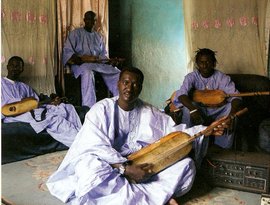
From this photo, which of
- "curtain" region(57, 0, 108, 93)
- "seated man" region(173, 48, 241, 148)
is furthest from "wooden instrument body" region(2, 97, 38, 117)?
"seated man" region(173, 48, 241, 148)

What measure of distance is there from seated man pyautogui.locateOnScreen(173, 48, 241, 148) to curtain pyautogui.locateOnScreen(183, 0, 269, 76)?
948 millimetres

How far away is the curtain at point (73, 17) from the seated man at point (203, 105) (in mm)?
1847

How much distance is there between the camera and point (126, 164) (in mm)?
2029

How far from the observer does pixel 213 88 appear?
3318mm

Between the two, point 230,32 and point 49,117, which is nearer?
point 49,117

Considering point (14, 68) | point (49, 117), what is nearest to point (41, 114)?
point (49, 117)

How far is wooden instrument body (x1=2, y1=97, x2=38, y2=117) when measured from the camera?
3.35m

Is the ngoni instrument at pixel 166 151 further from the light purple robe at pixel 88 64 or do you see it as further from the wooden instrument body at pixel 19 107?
the light purple robe at pixel 88 64

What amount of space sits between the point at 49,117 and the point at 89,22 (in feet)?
5.43

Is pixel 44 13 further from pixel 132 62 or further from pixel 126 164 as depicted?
pixel 126 164

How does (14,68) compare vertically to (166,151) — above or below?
above

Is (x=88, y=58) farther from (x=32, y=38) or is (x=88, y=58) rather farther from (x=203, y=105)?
(x=203, y=105)

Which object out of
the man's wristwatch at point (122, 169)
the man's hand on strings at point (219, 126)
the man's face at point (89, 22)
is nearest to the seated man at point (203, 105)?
the man's hand on strings at point (219, 126)

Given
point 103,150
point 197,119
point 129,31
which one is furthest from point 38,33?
point 103,150
